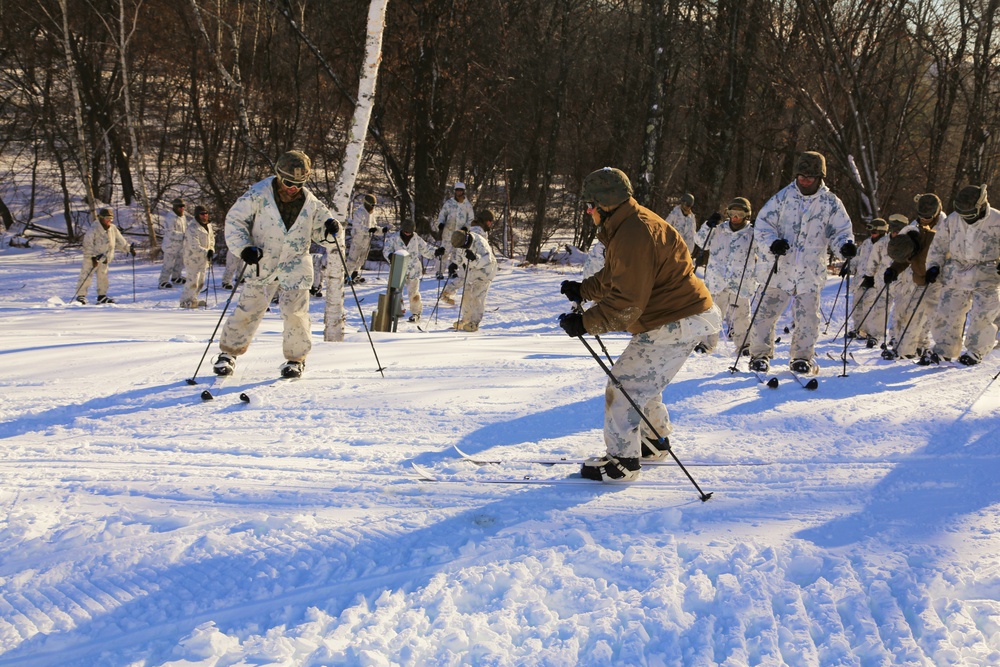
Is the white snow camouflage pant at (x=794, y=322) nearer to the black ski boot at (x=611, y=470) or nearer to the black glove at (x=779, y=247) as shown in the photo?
the black glove at (x=779, y=247)

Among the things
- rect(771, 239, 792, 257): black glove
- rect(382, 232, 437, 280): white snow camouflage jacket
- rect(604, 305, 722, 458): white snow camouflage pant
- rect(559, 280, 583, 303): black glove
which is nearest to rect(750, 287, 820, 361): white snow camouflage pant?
rect(771, 239, 792, 257): black glove

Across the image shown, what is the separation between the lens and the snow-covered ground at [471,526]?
2686 mm

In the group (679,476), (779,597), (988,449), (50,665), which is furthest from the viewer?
(988,449)

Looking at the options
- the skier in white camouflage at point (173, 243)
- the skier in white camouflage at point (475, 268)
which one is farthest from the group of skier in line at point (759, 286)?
the skier in white camouflage at point (173, 243)

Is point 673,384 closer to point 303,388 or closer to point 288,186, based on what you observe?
point 303,388

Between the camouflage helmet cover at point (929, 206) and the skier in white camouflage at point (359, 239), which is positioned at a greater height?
the camouflage helmet cover at point (929, 206)

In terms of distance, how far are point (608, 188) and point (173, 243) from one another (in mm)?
14661

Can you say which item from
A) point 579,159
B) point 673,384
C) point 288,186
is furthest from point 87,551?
point 579,159

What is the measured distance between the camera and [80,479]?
389cm

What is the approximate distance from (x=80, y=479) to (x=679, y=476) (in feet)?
10.9

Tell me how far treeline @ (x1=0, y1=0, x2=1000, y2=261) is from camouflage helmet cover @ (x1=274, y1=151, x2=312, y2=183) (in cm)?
1037

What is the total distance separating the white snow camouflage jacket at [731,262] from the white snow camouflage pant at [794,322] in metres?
1.78

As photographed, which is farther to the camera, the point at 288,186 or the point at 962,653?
A: the point at 288,186

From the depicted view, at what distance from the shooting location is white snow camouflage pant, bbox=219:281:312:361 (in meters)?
5.72
